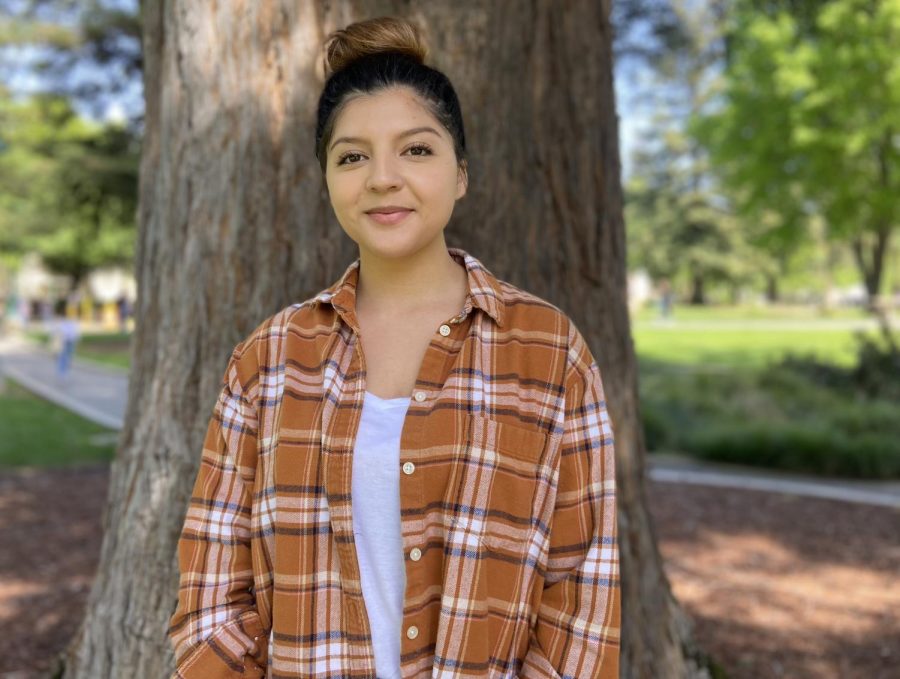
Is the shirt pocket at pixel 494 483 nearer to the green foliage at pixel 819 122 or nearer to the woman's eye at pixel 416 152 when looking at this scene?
the woman's eye at pixel 416 152

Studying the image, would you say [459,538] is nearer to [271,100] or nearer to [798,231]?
[271,100]

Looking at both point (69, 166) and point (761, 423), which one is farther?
point (69, 166)

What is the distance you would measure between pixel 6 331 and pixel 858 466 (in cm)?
3234

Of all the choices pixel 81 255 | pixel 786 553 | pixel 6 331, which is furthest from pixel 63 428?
pixel 81 255

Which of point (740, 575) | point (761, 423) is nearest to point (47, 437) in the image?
point (761, 423)

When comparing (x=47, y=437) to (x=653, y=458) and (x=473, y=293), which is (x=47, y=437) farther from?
(x=473, y=293)

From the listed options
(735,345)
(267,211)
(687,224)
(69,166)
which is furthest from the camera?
(687,224)

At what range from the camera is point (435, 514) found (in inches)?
66.5

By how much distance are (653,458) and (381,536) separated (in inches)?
350

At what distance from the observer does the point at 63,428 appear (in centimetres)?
1186

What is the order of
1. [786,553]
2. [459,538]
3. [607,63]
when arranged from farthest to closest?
1. [786,553]
2. [607,63]
3. [459,538]

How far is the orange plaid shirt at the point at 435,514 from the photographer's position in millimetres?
1678

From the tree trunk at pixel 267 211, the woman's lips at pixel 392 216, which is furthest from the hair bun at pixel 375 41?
the tree trunk at pixel 267 211

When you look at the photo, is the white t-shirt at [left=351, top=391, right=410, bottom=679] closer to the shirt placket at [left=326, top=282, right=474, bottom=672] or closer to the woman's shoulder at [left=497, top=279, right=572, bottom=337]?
the shirt placket at [left=326, top=282, right=474, bottom=672]
